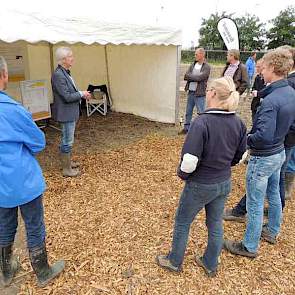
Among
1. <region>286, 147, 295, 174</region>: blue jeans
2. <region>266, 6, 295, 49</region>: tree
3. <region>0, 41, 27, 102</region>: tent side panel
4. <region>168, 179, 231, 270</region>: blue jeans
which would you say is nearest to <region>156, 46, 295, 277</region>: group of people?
<region>168, 179, 231, 270</region>: blue jeans

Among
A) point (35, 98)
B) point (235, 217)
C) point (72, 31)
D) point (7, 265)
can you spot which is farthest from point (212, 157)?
point (35, 98)

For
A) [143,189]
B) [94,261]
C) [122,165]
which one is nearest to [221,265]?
[94,261]

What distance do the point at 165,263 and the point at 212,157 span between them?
107 cm

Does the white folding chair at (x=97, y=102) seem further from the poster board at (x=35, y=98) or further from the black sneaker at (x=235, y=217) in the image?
the black sneaker at (x=235, y=217)

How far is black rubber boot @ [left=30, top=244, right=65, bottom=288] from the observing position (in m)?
2.19

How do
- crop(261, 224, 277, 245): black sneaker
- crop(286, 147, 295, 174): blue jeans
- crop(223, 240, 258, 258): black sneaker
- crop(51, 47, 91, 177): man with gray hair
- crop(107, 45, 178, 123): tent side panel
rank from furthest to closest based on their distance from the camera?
crop(107, 45, 178, 123): tent side panel < crop(51, 47, 91, 177): man with gray hair < crop(286, 147, 295, 174): blue jeans < crop(261, 224, 277, 245): black sneaker < crop(223, 240, 258, 258): black sneaker

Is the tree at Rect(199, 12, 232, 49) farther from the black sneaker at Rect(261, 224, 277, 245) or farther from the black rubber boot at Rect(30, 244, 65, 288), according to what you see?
the black rubber boot at Rect(30, 244, 65, 288)

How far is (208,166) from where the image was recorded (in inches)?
76.6

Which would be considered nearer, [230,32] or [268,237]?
[268,237]

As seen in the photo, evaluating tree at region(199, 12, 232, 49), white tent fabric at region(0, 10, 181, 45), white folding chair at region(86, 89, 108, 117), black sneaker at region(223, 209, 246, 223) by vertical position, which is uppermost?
tree at region(199, 12, 232, 49)

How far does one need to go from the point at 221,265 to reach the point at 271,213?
26.7 inches

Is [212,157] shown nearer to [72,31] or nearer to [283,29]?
[72,31]

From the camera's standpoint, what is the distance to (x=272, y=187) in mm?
2592

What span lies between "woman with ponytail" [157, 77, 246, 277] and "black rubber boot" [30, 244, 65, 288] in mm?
980
